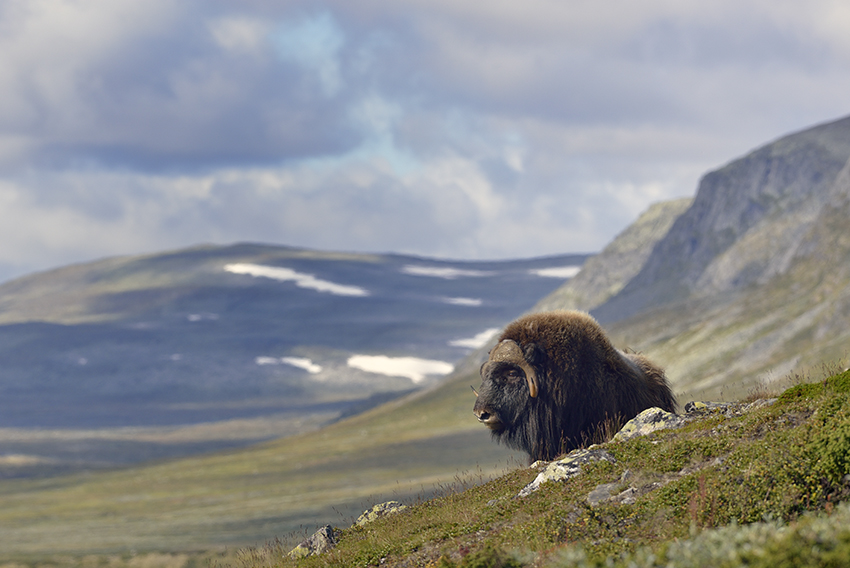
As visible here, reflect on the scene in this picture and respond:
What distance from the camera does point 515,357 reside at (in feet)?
55.8

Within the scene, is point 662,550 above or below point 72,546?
above

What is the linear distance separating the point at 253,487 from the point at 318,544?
11647 cm

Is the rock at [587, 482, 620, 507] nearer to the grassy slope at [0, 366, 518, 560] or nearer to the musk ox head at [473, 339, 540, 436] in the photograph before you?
the musk ox head at [473, 339, 540, 436]

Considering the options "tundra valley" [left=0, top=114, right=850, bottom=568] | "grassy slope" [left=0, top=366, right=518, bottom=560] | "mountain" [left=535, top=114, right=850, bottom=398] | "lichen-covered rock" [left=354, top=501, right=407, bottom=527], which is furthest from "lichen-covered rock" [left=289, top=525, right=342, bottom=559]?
"mountain" [left=535, top=114, right=850, bottom=398]

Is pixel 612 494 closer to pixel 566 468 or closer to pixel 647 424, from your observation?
pixel 566 468

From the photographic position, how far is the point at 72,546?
90.2 m

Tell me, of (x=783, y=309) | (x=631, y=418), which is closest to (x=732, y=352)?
(x=783, y=309)

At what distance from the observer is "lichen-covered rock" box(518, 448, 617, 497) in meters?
13.7

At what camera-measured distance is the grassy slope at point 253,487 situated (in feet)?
297

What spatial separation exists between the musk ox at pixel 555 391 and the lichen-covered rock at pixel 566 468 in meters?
2.37

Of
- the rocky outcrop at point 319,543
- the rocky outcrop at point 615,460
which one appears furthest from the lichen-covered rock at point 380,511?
the rocky outcrop at point 615,460

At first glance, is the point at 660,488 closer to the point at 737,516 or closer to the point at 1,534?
the point at 737,516

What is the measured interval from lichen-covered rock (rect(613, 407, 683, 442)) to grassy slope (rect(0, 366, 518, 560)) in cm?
4731

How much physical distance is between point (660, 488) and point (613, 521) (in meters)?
0.92
